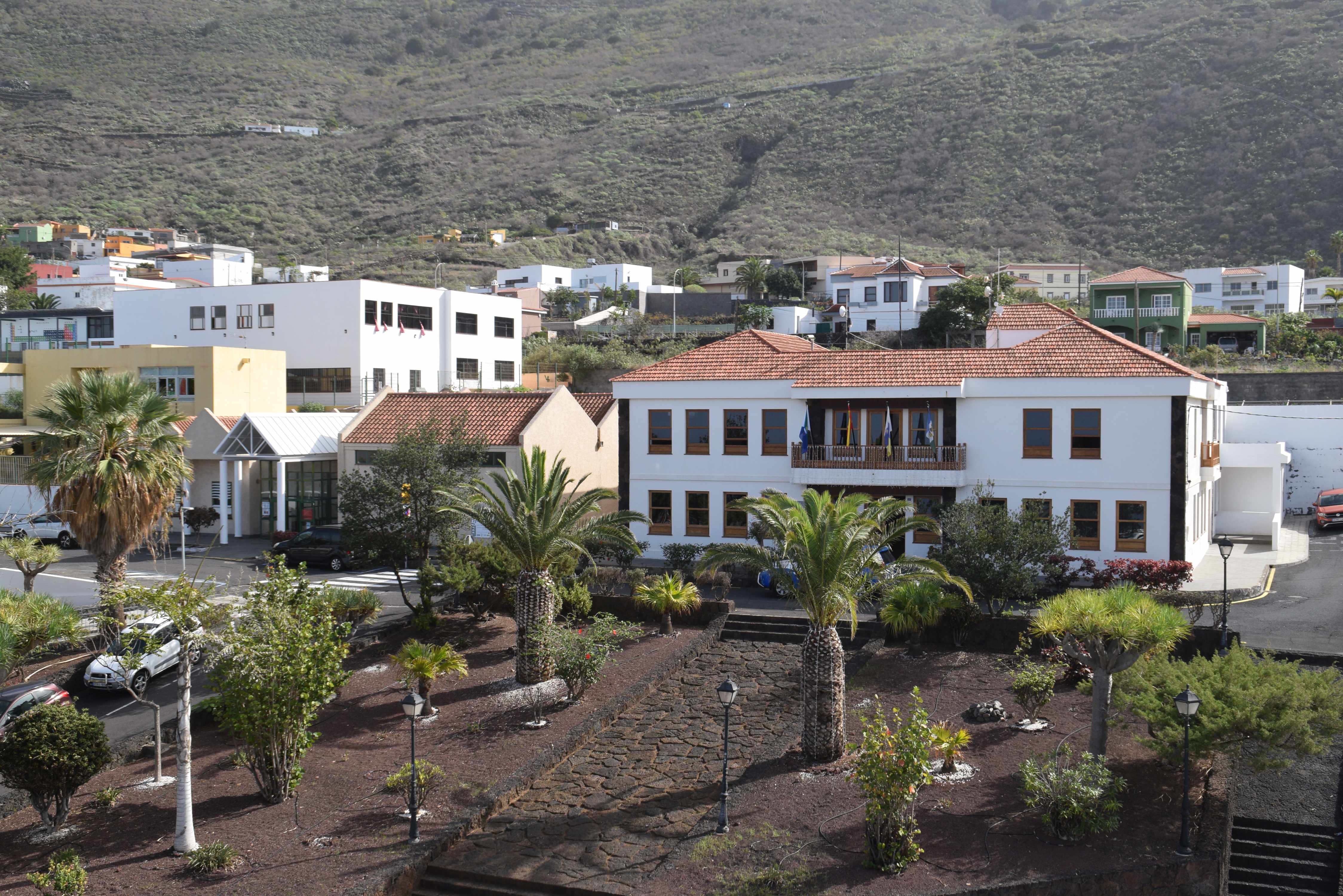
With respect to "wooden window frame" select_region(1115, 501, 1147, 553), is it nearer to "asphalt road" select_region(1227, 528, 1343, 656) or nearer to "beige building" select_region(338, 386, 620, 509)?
"asphalt road" select_region(1227, 528, 1343, 656)

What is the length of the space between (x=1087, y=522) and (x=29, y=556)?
2831 cm

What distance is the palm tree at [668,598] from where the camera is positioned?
26594mm

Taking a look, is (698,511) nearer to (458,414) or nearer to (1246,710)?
(458,414)

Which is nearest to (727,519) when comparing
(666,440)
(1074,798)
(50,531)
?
(666,440)

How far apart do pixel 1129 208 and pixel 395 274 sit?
238 ft

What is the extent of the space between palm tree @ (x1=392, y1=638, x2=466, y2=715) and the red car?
33324 mm

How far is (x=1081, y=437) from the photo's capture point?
101ft

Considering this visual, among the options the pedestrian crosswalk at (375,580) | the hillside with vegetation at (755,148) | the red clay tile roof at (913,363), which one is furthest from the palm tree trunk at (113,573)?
the hillside with vegetation at (755,148)

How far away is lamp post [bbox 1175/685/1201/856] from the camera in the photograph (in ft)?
48.0

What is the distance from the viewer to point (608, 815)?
55.4ft

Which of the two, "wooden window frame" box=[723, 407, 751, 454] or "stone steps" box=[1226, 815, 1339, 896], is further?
"wooden window frame" box=[723, 407, 751, 454]

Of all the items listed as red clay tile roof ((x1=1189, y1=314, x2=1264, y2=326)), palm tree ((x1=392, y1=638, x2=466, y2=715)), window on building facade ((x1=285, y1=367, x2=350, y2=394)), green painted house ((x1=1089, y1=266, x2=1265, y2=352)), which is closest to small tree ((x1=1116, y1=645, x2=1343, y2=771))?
palm tree ((x1=392, y1=638, x2=466, y2=715))

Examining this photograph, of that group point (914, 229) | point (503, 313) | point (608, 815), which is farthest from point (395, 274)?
point (608, 815)

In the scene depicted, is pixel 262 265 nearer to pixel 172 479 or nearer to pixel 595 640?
pixel 172 479
